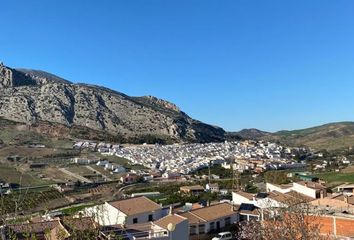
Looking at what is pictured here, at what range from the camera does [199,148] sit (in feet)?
414

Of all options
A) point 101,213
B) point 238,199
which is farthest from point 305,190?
point 101,213

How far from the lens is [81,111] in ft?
447

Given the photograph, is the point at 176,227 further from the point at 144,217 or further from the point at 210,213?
the point at 210,213

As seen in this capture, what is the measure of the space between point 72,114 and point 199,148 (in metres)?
40.0

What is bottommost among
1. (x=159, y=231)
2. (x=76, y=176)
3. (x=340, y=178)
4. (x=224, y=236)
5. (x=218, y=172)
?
(x=224, y=236)

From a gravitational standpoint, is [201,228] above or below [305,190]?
below

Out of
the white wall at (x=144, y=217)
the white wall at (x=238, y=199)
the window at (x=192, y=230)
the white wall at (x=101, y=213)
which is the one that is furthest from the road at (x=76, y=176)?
the white wall at (x=101, y=213)

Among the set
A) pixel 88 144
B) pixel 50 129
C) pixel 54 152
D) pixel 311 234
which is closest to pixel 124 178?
pixel 54 152

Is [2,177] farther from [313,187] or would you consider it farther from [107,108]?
[107,108]

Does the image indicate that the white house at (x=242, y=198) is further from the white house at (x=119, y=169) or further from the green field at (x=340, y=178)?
the white house at (x=119, y=169)

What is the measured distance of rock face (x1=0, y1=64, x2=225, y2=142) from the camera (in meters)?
128

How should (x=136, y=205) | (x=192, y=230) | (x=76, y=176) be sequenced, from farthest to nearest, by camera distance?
(x=76, y=176)
(x=192, y=230)
(x=136, y=205)

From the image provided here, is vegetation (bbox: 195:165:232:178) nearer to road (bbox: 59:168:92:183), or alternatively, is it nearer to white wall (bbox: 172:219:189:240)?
road (bbox: 59:168:92:183)

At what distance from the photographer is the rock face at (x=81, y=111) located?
128 m
